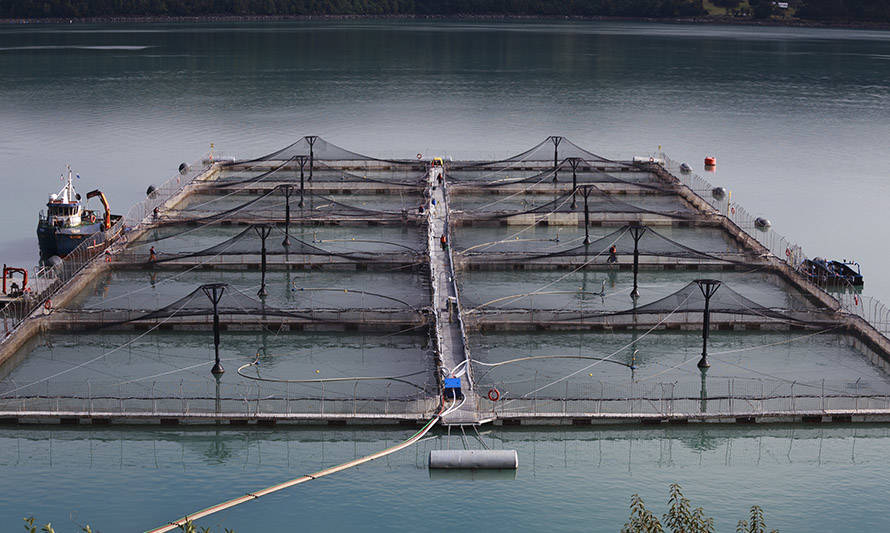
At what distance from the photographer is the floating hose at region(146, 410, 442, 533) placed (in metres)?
38.1

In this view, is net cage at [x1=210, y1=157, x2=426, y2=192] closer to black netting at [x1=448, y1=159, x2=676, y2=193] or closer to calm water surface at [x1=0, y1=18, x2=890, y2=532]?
black netting at [x1=448, y1=159, x2=676, y2=193]

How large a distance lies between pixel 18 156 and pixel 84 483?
2992 inches

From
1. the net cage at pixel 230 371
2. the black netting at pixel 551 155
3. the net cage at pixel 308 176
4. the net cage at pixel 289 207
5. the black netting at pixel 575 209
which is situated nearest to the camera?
the net cage at pixel 230 371

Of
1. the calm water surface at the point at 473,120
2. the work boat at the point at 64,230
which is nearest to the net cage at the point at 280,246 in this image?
the work boat at the point at 64,230

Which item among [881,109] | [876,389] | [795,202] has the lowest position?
[876,389]

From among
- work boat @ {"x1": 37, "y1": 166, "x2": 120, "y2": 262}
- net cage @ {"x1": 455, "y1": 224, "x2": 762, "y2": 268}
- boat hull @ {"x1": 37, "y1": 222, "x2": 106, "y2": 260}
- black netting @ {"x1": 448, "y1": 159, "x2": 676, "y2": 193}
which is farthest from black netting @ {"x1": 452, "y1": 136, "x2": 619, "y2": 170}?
boat hull @ {"x1": 37, "y1": 222, "x2": 106, "y2": 260}

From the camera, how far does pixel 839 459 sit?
43844mm

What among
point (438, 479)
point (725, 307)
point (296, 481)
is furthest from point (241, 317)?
point (725, 307)

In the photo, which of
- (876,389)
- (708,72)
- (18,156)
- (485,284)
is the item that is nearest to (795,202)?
(485,284)

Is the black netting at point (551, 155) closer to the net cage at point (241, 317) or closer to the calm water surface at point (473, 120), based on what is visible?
the calm water surface at point (473, 120)

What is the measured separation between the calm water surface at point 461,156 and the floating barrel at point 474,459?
26.4 inches

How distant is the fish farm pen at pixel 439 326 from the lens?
45.3 m

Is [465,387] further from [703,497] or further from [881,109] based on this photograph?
[881,109]

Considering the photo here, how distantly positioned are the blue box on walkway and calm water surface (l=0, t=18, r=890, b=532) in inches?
118
